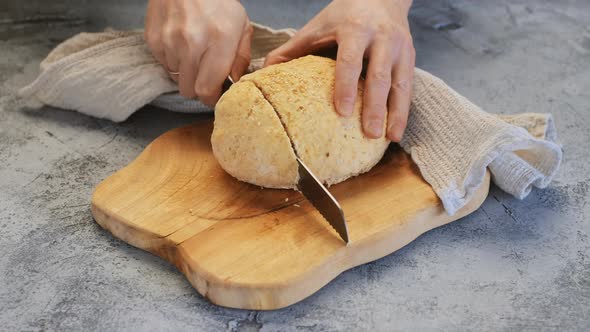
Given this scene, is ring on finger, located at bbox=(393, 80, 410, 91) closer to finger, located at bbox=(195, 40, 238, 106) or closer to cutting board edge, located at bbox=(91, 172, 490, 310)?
cutting board edge, located at bbox=(91, 172, 490, 310)

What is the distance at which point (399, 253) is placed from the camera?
138cm

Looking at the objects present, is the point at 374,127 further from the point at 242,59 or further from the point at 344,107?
the point at 242,59

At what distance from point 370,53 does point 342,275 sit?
0.54m

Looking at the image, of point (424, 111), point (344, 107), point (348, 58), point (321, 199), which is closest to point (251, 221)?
point (321, 199)

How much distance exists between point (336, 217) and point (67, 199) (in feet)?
2.20

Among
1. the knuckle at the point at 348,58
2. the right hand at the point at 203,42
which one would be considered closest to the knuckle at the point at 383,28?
the knuckle at the point at 348,58

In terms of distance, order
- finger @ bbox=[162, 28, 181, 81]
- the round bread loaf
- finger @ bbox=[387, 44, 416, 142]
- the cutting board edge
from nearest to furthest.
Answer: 1. the cutting board edge
2. the round bread loaf
3. finger @ bbox=[387, 44, 416, 142]
4. finger @ bbox=[162, 28, 181, 81]

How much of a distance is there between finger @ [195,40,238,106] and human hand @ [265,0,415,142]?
11 cm

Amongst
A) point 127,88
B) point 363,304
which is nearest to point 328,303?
point 363,304

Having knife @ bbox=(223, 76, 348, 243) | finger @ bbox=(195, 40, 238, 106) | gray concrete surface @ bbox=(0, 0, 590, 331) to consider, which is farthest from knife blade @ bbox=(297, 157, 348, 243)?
finger @ bbox=(195, 40, 238, 106)

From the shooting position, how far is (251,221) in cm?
137

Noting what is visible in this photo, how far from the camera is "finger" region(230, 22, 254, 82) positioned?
5.53ft

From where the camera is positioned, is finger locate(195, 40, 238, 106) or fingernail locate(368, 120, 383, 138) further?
finger locate(195, 40, 238, 106)

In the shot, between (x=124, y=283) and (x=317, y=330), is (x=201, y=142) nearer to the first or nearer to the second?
(x=124, y=283)
